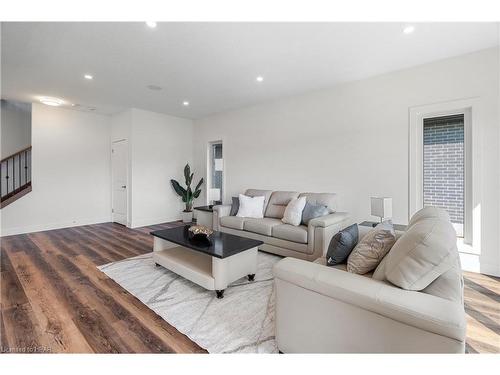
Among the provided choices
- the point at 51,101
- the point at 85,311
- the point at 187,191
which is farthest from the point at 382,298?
the point at 51,101

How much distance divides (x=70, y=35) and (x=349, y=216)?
4.12 metres

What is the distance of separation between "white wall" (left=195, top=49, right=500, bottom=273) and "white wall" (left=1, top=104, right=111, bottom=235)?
130 inches

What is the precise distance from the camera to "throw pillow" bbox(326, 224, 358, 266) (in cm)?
175

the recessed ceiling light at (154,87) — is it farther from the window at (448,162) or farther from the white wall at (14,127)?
the window at (448,162)

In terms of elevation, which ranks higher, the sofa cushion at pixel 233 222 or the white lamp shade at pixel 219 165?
the white lamp shade at pixel 219 165

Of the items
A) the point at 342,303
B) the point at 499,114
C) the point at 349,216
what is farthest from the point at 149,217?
the point at 499,114

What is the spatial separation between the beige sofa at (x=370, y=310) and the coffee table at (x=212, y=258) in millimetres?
876

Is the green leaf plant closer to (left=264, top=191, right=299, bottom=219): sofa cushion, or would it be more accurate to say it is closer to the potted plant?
the potted plant

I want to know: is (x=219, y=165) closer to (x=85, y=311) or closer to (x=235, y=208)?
(x=235, y=208)

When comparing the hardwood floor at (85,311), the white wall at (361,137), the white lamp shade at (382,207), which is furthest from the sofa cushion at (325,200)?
the hardwood floor at (85,311)

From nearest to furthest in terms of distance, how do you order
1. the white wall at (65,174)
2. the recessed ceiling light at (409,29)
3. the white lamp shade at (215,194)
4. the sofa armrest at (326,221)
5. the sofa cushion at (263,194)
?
the recessed ceiling light at (409,29) → the sofa armrest at (326,221) → the sofa cushion at (263,194) → the white wall at (65,174) → the white lamp shade at (215,194)

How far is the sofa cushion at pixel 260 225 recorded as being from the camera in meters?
3.44

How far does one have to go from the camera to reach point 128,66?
3143mm
